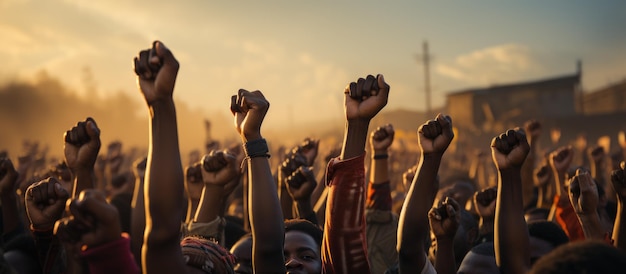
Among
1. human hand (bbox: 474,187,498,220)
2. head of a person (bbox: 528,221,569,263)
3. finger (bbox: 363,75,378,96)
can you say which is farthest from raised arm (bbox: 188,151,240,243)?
head of a person (bbox: 528,221,569,263)

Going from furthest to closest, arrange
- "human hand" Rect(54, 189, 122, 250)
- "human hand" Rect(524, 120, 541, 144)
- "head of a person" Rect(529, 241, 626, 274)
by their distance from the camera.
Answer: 1. "human hand" Rect(524, 120, 541, 144)
2. "human hand" Rect(54, 189, 122, 250)
3. "head of a person" Rect(529, 241, 626, 274)

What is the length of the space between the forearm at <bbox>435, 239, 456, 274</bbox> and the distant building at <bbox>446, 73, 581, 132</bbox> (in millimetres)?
36686

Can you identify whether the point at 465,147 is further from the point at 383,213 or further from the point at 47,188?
the point at 47,188

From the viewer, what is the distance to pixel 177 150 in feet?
7.79

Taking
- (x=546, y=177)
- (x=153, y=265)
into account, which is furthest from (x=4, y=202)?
(x=546, y=177)

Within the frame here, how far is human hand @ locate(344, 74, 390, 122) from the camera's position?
9.89 ft

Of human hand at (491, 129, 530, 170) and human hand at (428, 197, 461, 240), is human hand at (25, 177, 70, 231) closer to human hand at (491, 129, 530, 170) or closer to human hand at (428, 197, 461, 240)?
human hand at (428, 197, 461, 240)

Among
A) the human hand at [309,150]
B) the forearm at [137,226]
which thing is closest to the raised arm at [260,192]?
the forearm at [137,226]

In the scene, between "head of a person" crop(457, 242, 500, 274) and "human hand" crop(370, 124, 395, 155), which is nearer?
"head of a person" crop(457, 242, 500, 274)

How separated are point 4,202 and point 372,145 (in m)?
2.77

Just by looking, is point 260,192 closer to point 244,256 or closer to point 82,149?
point 82,149

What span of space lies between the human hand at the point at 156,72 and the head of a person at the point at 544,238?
281cm

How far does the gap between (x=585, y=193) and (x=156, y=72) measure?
2736 millimetres

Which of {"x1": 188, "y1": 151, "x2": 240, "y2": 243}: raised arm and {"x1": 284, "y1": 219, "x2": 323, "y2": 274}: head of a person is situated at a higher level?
{"x1": 188, "y1": 151, "x2": 240, "y2": 243}: raised arm
